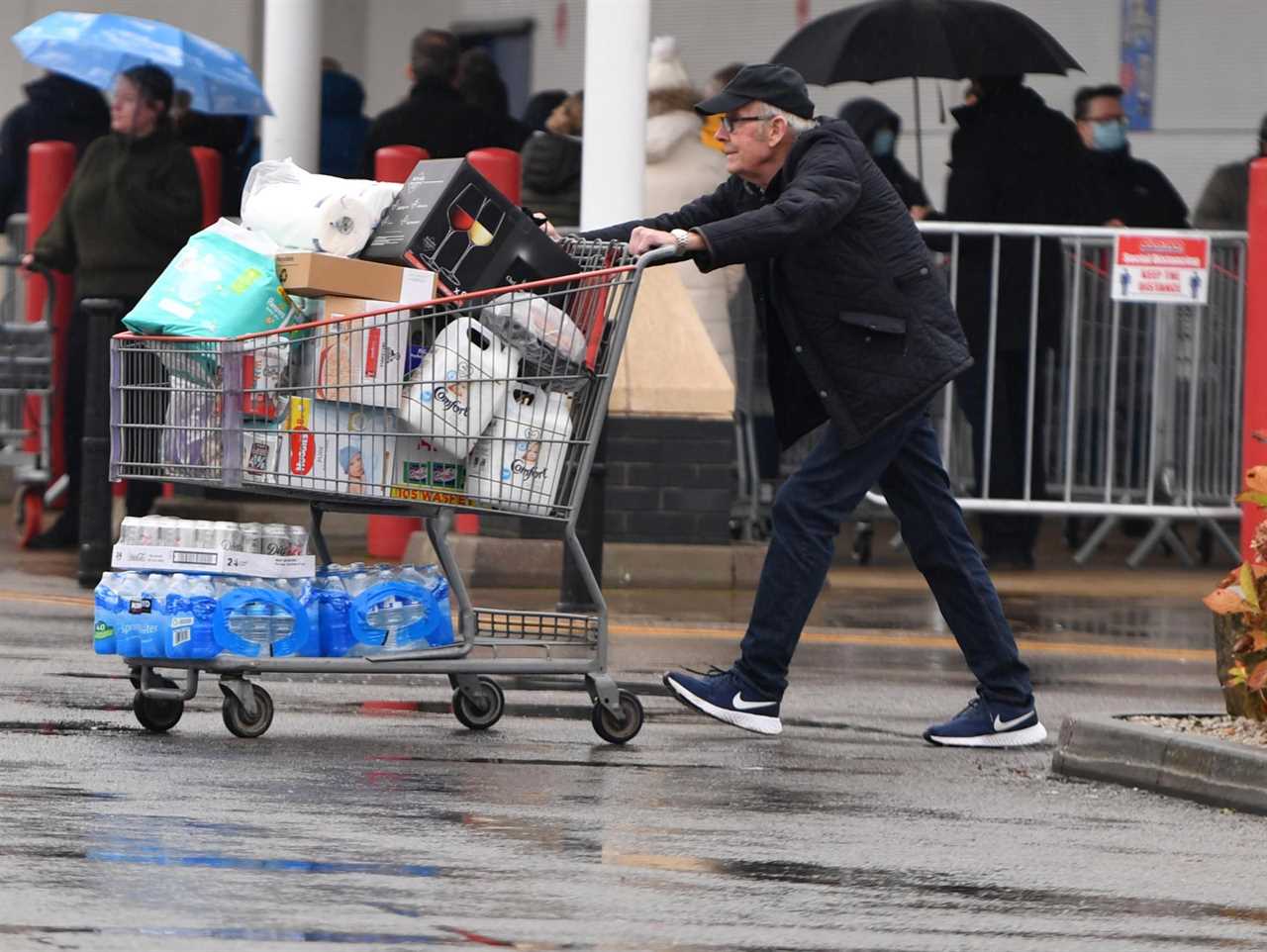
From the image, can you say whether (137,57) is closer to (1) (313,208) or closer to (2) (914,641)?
(2) (914,641)

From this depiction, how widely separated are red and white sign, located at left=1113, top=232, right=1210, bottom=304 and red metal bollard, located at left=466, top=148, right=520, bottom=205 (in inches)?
112

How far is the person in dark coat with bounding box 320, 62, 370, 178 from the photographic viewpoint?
1620 cm

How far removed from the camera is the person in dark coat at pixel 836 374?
24.7 ft

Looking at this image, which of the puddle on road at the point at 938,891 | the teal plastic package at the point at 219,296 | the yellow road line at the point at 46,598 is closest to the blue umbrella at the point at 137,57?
the yellow road line at the point at 46,598

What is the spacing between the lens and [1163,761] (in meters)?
7.05

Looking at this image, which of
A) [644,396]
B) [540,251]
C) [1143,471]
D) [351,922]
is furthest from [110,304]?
[351,922]

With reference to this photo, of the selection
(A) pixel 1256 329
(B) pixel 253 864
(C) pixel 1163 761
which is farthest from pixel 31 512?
(B) pixel 253 864

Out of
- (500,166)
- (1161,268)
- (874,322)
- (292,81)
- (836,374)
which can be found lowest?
(836,374)

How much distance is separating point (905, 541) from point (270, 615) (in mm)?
1802

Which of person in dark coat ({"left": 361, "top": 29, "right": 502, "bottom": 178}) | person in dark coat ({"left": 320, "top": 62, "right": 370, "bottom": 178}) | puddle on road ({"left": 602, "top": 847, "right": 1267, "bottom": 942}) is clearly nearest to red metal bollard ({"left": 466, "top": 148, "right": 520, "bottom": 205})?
person in dark coat ({"left": 361, "top": 29, "right": 502, "bottom": 178})

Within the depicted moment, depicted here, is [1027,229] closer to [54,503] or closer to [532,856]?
[54,503]

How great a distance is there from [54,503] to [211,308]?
721 cm

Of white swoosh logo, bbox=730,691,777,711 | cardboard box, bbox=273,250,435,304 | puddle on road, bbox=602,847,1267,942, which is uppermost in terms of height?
cardboard box, bbox=273,250,435,304

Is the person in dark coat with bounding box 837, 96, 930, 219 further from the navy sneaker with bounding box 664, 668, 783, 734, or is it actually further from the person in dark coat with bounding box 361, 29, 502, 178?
the navy sneaker with bounding box 664, 668, 783, 734
